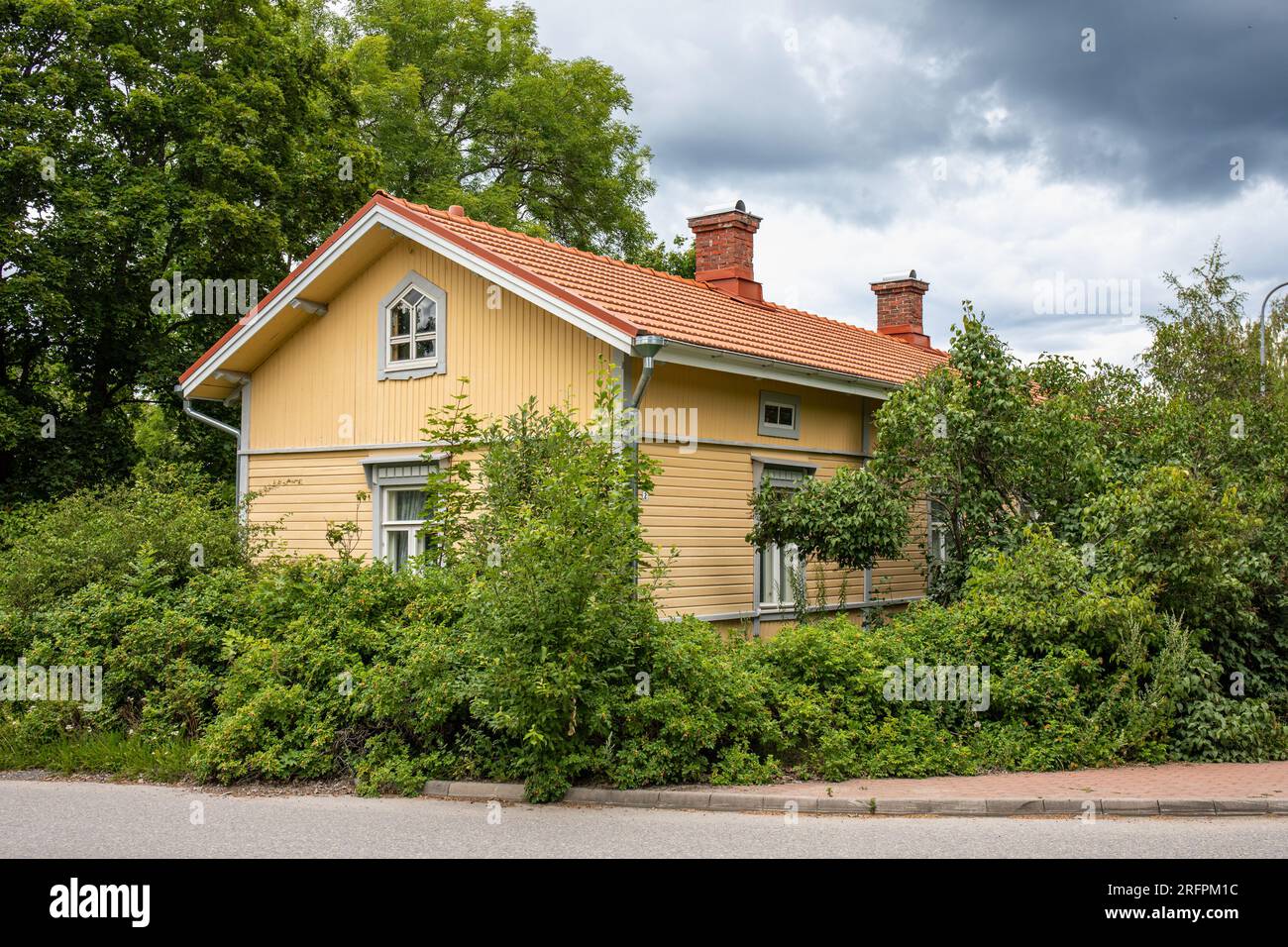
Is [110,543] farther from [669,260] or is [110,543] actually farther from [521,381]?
[669,260]

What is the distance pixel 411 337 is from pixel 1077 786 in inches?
410

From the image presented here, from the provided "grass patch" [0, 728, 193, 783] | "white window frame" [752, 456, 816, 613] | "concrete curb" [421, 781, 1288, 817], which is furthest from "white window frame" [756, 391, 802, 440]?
"grass patch" [0, 728, 193, 783]

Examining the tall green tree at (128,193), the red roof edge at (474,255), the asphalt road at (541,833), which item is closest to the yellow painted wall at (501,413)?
the red roof edge at (474,255)

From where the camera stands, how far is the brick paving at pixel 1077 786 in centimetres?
913

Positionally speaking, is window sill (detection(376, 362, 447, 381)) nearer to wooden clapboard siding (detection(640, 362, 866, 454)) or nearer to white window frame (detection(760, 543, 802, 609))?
wooden clapboard siding (detection(640, 362, 866, 454))

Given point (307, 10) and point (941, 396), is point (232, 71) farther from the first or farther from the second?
point (941, 396)

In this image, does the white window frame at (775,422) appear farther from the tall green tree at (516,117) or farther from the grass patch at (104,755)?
the tall green tree at (516,117)

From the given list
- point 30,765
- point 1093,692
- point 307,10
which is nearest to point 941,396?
point 1093,692

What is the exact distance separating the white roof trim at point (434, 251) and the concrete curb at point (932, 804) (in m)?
5.67

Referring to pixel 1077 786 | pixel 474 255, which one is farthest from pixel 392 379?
pixel 1077 786

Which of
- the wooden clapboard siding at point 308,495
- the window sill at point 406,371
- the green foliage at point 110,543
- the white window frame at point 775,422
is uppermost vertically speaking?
the window sill at point 406,371

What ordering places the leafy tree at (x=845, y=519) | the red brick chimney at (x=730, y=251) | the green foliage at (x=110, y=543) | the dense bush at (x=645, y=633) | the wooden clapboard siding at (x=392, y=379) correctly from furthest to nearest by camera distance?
the red brick chimney at (x=730, y=251), the wooden clapboard siding at (x=392, y=379), the leafy tree at (x=845, y=519), the green foliage at (x=110, y=543), the dense bush at (x=645, y=633)

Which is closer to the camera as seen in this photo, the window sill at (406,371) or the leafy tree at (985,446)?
the leafy tree at (985,446)

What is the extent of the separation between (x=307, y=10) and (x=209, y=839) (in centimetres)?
3188
